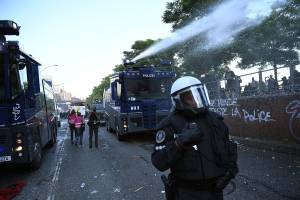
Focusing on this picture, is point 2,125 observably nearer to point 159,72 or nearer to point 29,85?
point 29,85

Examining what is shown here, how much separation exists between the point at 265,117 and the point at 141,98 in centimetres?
579

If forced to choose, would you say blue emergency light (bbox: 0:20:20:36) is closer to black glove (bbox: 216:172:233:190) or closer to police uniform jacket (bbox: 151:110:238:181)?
police uniform jacket (bbox: 151:110:238:181)

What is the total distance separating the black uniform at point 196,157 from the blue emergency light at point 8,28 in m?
7.10

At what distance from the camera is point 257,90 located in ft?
46.6

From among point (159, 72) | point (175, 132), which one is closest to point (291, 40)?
point (159, 72)

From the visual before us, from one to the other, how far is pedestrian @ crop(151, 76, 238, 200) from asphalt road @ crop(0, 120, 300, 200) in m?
2.44

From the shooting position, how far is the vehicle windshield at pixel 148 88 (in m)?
17.1

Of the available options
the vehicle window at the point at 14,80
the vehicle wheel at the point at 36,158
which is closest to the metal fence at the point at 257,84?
the vehicle wheel at the point at 36,158

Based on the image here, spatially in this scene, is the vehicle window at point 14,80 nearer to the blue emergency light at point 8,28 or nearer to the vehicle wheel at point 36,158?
the blue emergency light at point 8,28

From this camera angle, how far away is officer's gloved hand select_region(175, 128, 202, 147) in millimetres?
3002

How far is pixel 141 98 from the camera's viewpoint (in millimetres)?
17094

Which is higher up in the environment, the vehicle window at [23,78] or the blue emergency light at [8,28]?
the blue emergency light at [8,28]

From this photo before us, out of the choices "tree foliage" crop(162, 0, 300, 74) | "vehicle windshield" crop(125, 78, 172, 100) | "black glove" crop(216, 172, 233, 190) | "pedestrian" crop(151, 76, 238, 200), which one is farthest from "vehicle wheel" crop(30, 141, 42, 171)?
"tree foliage" crop(162, 0, 300, 74)

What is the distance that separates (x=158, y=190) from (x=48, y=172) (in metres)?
3.97
